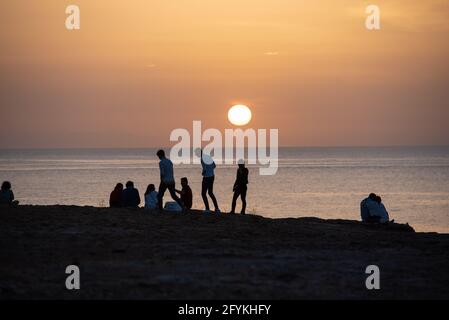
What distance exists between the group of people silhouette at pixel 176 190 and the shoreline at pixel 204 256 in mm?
911

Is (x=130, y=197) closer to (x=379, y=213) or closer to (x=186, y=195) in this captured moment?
(x=186, y=195)

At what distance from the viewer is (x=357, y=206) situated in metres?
58.8

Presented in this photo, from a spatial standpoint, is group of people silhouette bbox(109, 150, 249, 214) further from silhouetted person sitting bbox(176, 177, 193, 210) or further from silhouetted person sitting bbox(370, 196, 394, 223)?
silhouetted person sitting bbox(370, 196, 394, 223)

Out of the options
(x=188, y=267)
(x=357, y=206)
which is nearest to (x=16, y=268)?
(x=188, y=267)

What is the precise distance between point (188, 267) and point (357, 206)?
150ft

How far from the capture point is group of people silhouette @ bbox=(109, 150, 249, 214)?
21.8 m

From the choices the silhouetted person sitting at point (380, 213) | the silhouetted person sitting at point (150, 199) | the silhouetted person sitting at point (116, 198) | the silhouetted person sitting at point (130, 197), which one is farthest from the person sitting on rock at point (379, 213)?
the silhouetted person sitting at point (116, 198)

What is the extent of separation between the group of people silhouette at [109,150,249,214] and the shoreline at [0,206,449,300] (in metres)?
0.91

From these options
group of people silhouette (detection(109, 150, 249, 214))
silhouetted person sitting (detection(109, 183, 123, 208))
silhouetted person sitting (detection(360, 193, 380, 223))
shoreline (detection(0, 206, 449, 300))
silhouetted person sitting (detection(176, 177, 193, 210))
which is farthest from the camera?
silhouetted person sitting (detection(109, 183, 123, 208))

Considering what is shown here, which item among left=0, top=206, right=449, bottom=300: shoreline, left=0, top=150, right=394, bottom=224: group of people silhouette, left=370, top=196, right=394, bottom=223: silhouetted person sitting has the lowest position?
left=0, top=206, right=449, bottom=300: shoreline

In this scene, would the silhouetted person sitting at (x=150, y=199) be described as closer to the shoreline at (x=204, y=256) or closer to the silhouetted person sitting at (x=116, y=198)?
the silhouetted person sitting at (x=116, y=198)

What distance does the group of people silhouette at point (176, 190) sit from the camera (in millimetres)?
21766

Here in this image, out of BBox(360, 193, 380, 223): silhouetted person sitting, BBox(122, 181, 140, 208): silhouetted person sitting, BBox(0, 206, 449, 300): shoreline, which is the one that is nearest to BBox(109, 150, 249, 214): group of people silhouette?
BBox(122, 181, 140, 208): silhouetted person sitting
